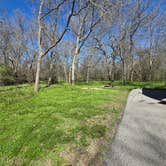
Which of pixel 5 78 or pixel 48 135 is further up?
pixel 5 78

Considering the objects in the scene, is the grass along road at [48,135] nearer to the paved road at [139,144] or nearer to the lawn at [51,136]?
the lawn at [51,136]

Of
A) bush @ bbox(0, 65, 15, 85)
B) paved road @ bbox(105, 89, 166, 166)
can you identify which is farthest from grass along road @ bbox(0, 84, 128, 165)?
bush @ bbox(0, 65, 15, 85)

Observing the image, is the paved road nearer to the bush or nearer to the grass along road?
the grass along road

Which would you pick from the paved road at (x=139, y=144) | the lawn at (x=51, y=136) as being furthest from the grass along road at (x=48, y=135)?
the paved road at (x=139, y=144)

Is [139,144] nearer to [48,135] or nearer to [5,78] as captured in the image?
[48,135]

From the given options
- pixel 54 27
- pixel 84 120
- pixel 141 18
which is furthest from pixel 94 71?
pixel 84 120

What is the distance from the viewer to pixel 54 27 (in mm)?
17688

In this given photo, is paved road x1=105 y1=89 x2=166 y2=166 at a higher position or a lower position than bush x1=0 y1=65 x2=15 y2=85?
lower

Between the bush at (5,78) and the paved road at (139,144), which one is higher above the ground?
the bush at (5,78)

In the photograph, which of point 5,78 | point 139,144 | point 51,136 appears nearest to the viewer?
point 139,144

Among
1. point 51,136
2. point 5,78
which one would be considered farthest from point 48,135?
point 5,78

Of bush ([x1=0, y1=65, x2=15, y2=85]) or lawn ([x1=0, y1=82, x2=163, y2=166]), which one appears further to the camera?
bush ([x1=0, y1=65, x2=15, y2=85])

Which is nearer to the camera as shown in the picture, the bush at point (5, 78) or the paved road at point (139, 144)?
the paved road at point (139, 144)

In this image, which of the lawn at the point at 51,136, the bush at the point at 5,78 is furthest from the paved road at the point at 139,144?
the bush at the point at 5,78
